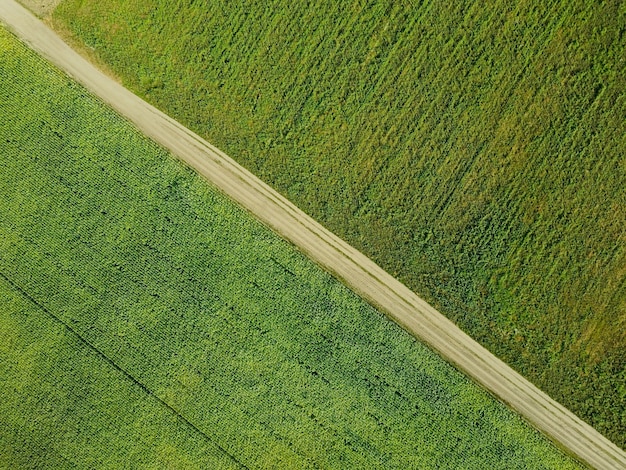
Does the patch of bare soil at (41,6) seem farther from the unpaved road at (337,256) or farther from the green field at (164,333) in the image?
the green field at (164,333)

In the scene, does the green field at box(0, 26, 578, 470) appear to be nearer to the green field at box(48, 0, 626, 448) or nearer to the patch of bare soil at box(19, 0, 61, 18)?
the patch of bare soil at box(19, 0, 61, 18)

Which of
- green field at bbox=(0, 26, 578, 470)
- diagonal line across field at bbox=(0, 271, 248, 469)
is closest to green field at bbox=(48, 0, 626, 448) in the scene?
green field at bbox=(0, 26, 578, 470)

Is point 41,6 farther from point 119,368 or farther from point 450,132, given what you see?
point 450,132

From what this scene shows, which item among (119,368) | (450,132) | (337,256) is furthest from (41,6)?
(450,132)

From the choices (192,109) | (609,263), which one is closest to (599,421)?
(609,263)

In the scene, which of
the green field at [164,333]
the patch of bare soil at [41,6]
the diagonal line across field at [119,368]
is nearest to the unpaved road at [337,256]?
the patch of bare soil at [41,6]
